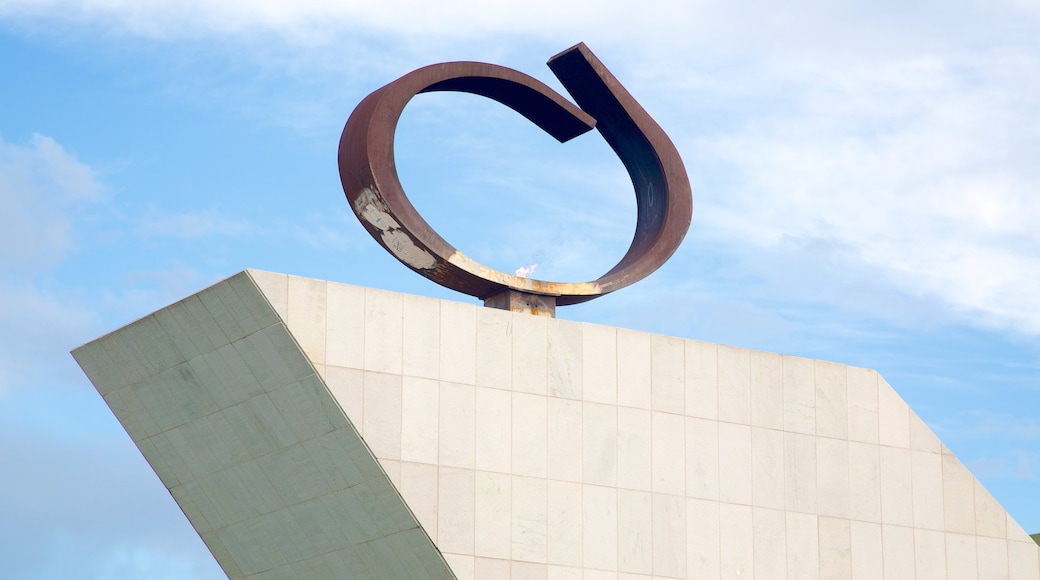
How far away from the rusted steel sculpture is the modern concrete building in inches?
34.3

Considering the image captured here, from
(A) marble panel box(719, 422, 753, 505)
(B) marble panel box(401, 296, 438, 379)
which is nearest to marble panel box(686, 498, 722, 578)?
(A) marble panel box(719, 422, 753, 505)

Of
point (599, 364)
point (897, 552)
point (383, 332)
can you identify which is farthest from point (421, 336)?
point (897, 552)

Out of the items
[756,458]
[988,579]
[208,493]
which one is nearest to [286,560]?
[208,493]

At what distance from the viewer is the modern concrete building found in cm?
2158

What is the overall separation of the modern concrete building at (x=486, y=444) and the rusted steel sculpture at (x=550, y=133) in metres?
0.87

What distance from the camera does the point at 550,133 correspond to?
25.4 meters

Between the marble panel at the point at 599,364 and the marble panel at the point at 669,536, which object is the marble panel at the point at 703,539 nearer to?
the marble panel at the point at 669,536

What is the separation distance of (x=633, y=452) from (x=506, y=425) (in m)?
2.04

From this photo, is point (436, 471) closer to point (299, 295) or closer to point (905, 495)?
point (299, 295)

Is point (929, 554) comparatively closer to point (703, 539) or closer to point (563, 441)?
point (703, 539)

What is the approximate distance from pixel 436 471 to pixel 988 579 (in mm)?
9718

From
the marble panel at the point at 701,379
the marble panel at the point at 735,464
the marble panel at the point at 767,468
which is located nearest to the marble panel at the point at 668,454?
the marble panel at the point at 701,379

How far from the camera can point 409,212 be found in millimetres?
23141

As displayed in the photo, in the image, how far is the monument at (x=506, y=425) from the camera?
21625mm
